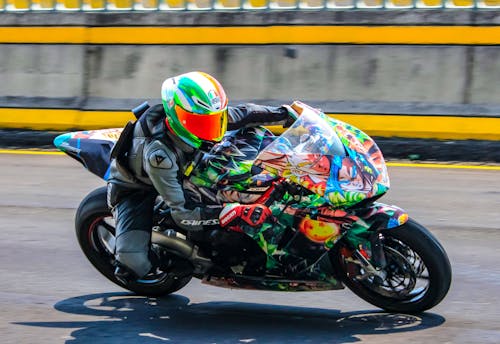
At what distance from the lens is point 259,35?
36.4 feet

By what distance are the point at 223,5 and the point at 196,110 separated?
21.3 ft

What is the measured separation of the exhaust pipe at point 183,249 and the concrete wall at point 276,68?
18.1ft

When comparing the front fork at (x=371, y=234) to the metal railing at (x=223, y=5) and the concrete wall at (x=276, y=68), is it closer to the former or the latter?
the concrete wall at (x=276, y=68)

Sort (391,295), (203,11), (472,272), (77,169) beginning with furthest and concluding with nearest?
(203,11)
(77,169)
(472,272)
(391,295)

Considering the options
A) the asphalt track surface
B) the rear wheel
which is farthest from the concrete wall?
the rear wheel

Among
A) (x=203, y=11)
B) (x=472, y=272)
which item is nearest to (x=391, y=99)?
(x=203, y=11)

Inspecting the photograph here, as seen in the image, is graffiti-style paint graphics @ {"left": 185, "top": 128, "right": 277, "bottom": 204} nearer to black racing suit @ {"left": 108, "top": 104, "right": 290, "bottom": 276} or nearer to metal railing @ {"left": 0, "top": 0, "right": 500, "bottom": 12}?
black racing suit @ {"left": 108, "top": 104, "right": 290, "bottom": 276}

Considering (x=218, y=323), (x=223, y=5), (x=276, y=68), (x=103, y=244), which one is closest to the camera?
(x=218, y=323)

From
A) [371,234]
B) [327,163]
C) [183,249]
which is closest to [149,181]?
[183,249]

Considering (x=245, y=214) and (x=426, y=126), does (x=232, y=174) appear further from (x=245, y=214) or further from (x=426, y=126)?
(x=426, y=126)

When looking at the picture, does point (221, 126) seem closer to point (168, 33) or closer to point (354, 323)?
point (354, 323)

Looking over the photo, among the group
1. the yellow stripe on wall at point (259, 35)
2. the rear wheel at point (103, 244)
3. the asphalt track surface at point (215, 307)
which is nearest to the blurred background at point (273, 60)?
the yellow stripe on wall at point (259, 35)

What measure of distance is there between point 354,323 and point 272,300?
69 centimetres

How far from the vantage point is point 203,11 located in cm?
1140
